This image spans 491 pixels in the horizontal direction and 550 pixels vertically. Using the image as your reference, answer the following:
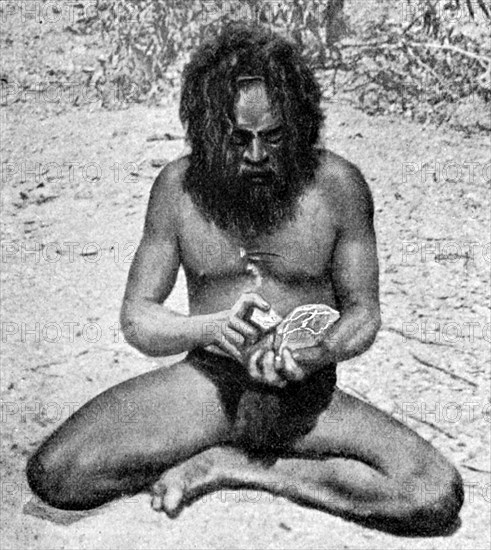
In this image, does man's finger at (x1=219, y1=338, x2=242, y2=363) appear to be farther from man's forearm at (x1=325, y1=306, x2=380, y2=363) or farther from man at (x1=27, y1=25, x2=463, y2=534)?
man's forearm at (x1=325, y1=306, x2=380, y2=363)

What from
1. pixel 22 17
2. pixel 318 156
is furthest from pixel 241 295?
pixel 22 17

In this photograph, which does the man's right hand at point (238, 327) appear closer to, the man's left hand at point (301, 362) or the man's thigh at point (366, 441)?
the man's left hand at point (301, 362)

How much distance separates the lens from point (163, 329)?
486cm

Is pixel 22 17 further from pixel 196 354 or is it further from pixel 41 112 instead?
pixel 196 354

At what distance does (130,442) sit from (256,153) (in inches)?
47.0

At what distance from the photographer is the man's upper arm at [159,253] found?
490cm

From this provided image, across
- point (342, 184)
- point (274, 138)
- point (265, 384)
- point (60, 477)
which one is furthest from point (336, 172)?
point (60, 477)

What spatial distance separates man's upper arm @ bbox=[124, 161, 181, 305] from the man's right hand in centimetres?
25

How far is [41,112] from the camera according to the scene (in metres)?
5.45

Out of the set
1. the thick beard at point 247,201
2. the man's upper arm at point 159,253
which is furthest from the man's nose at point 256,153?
the man's upper arm at point 159,253

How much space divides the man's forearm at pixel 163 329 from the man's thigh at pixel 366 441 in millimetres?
546

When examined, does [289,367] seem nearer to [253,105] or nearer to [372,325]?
[372,325]

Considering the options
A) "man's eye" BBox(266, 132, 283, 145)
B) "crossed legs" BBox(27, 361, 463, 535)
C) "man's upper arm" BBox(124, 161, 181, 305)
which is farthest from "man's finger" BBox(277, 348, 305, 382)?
"man's eye" BBox(266, 132, 283, 145)

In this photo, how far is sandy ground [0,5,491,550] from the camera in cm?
485
